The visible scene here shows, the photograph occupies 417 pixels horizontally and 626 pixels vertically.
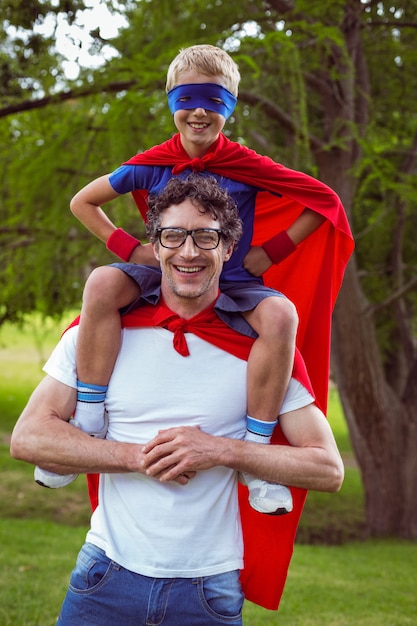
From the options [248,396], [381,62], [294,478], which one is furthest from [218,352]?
[381,62]

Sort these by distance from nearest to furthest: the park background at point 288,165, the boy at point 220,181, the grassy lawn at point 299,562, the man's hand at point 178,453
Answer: the man's hand at point 178,453, the boy at point 220,181, the grassy lawn at point 299,562, the park background at point 288,165

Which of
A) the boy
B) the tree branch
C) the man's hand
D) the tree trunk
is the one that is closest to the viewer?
the man's hand

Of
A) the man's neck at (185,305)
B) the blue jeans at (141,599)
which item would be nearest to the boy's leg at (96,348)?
the man's neck at (185,305)

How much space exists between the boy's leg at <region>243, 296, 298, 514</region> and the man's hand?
158 millimetres

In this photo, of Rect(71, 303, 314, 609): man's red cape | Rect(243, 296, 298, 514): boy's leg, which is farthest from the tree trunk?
Rect(243, 296, 298, 514): boy's leg

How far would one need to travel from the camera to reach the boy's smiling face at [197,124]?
2824 millimetres

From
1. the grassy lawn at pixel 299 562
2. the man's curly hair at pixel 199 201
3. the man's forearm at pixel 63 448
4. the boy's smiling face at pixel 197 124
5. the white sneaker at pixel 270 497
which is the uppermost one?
the boy's smiling face at pixel 197 124

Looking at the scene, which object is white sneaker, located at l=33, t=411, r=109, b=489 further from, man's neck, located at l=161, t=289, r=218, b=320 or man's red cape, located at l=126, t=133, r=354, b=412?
man's red cape, located at l=126, t=133, r=354, b=412

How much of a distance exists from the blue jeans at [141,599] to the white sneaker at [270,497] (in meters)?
0.22

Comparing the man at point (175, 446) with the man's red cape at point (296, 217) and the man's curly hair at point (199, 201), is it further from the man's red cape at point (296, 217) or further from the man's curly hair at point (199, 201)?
the man's red cape at point (296, 217)

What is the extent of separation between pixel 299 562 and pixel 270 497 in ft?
19.7

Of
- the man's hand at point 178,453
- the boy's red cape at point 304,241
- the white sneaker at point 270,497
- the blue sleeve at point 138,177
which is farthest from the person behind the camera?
the blue sleeve at point 138,177

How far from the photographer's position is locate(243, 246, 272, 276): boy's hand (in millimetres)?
2787

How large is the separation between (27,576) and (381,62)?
673 centimetres
